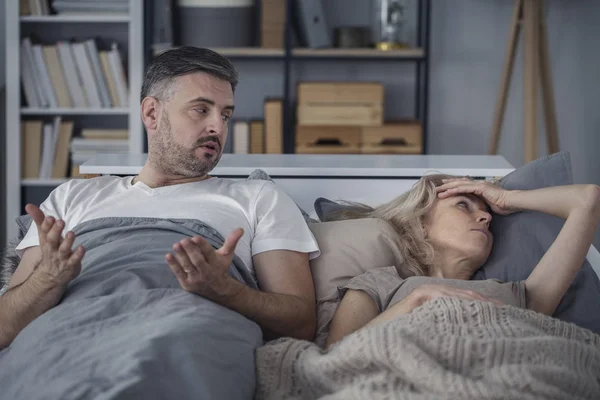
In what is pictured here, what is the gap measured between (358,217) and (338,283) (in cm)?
25

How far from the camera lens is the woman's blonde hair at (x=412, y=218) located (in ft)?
6.39

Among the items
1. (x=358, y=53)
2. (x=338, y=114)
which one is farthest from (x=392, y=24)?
(x=338, y=114)

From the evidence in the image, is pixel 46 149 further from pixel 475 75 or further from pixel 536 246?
pixel 536 246

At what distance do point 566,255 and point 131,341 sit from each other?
2.79 feet

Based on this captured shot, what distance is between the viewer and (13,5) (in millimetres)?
4176

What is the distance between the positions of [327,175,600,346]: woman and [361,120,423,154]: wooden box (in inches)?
77.9

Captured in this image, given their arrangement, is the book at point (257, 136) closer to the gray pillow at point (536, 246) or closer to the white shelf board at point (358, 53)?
the white shelf board at point (358, 53)

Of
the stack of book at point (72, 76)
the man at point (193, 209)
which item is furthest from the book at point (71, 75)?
the man at point (193, 209)

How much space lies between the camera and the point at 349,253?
6.45ft

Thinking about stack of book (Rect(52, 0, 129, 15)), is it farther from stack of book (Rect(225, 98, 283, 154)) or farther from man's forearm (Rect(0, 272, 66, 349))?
man's forearm (Rect(0, 272, 66, 349))

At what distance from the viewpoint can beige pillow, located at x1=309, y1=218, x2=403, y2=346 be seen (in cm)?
193

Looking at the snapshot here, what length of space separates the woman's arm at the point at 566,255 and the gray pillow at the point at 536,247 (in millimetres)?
81

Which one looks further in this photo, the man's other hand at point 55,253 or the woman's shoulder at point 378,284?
the woman's shoulder at point 378,284

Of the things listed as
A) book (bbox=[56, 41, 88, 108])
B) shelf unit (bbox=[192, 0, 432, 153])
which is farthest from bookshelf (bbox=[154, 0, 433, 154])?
book (bbox=[56, 41, 88, 108])
